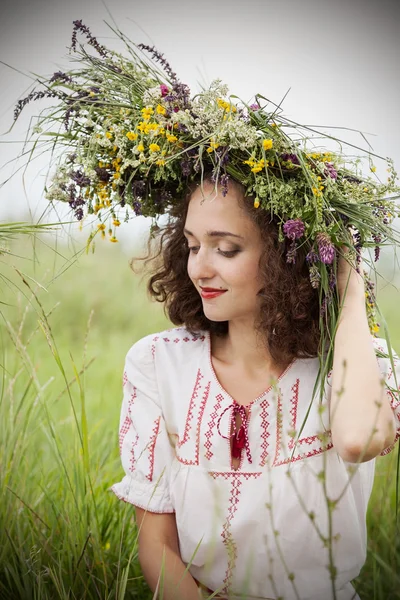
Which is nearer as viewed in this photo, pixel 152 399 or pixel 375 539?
pixel 152 399

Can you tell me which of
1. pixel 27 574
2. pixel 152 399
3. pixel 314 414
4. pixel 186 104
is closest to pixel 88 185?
pixel 186 104

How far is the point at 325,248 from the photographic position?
1.75m

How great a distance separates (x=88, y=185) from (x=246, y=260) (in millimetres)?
526

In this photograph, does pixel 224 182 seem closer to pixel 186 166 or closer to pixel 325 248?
pixel 186 166

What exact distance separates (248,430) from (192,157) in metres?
0.85

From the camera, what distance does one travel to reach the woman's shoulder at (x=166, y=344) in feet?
7.10

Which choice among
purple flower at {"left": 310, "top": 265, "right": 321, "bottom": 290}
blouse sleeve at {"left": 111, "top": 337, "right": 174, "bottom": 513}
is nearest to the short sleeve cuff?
blouse sleeve at {"left": 111, "top": 337, "right": 174, "bottom": 513}

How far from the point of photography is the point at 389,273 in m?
2.09

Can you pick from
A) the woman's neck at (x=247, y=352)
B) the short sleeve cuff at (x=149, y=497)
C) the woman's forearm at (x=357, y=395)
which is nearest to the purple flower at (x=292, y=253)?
the woman's forearm at (x=357, y=395)

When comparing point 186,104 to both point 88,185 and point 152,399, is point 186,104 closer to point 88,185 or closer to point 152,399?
point 88,185

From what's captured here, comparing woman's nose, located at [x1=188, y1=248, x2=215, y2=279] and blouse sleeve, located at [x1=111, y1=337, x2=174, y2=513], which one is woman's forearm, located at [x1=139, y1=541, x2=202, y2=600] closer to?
blouse sleeve, located at [x1=111, y1=337, x2=174, y2=513]

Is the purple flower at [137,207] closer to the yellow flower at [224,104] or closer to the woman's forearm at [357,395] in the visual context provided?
the yellow flower at [224,104]

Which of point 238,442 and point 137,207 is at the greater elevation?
point 137,207

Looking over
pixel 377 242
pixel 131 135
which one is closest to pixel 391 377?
pixel 377 242
